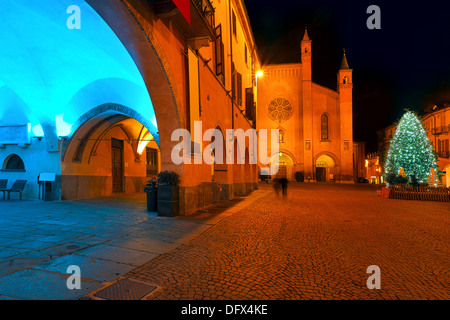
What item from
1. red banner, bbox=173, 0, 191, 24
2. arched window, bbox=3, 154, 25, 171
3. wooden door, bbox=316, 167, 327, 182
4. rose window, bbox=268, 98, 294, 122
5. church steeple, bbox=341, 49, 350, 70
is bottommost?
wooden door, bbox=316, 167, 327, 182

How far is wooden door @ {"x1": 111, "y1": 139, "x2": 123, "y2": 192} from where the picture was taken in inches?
621

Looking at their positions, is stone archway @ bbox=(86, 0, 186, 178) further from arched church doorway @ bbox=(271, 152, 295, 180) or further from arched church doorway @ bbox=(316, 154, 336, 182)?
arched church doorway @ bbox=(316, 154, 336, 182)

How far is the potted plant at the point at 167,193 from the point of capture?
8578mm

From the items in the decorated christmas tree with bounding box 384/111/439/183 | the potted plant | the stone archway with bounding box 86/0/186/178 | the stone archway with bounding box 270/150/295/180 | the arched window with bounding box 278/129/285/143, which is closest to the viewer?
the stone archway with bounding box 86/0/186/178

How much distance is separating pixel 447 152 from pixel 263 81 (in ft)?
85.3

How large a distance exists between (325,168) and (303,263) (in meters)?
37.8

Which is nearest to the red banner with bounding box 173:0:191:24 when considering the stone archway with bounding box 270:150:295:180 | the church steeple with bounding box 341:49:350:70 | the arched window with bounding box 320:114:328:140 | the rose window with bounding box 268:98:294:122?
the stone archway with bounding box 270:150:295:180

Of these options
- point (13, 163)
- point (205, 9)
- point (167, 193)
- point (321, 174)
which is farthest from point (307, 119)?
point (13, 163)

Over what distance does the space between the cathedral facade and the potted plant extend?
1267 inches

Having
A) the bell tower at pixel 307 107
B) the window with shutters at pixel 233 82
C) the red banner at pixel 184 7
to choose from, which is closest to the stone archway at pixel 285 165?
the bell tower at pixel 307 107

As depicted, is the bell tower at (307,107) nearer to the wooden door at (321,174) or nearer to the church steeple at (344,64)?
the wooden door at (321,174)

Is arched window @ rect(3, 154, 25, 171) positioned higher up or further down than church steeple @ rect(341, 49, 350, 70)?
further down

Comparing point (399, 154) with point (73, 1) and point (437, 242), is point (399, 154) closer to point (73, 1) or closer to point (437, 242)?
point (437, 242)
